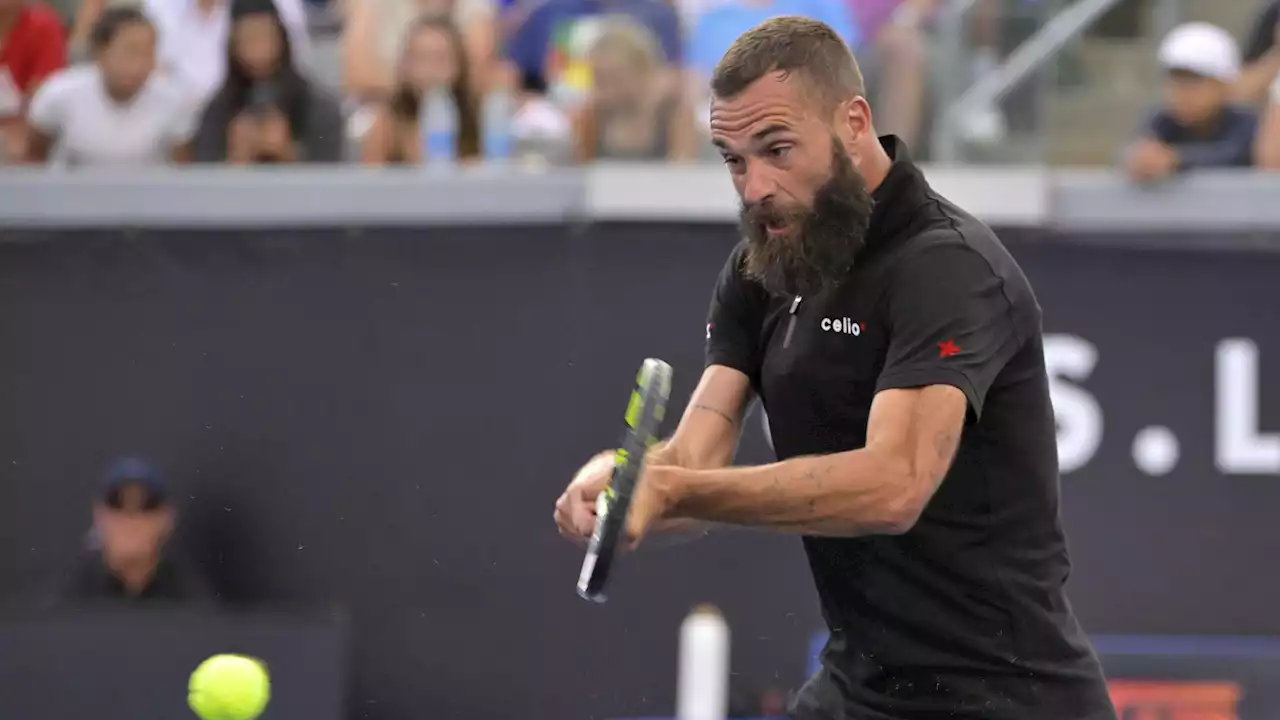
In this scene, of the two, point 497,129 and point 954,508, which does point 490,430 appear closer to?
point 497,129

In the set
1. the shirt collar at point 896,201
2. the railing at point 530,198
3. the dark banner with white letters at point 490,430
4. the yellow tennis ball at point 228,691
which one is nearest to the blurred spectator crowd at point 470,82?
the railing at point 530,198

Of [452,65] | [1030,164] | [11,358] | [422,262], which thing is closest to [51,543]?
[11,358]

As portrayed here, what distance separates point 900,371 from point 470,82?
4.63 metres

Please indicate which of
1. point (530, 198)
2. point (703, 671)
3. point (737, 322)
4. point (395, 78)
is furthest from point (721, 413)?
point (395, 78)

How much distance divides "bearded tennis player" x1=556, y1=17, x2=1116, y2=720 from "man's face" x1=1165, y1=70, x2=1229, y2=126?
425 cm

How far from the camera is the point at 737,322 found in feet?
12.8

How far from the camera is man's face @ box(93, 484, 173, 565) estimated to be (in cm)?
729

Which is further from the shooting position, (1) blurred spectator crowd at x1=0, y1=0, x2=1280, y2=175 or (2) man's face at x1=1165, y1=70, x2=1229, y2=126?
(2) man's face at x1=1165, y1=70, x2=1229, y2=126

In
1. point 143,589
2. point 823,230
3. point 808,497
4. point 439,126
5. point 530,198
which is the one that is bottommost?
point 143,589

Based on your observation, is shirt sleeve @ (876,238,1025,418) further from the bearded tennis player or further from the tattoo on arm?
the tattoo on arm

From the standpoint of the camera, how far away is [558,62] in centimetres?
795

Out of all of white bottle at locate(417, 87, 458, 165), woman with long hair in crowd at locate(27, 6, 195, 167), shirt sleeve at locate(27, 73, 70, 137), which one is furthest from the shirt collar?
shirt sleeve at locate(27, 73, 70, 137)

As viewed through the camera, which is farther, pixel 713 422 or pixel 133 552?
pixel 133 552

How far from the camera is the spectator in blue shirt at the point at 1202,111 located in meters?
7.41
